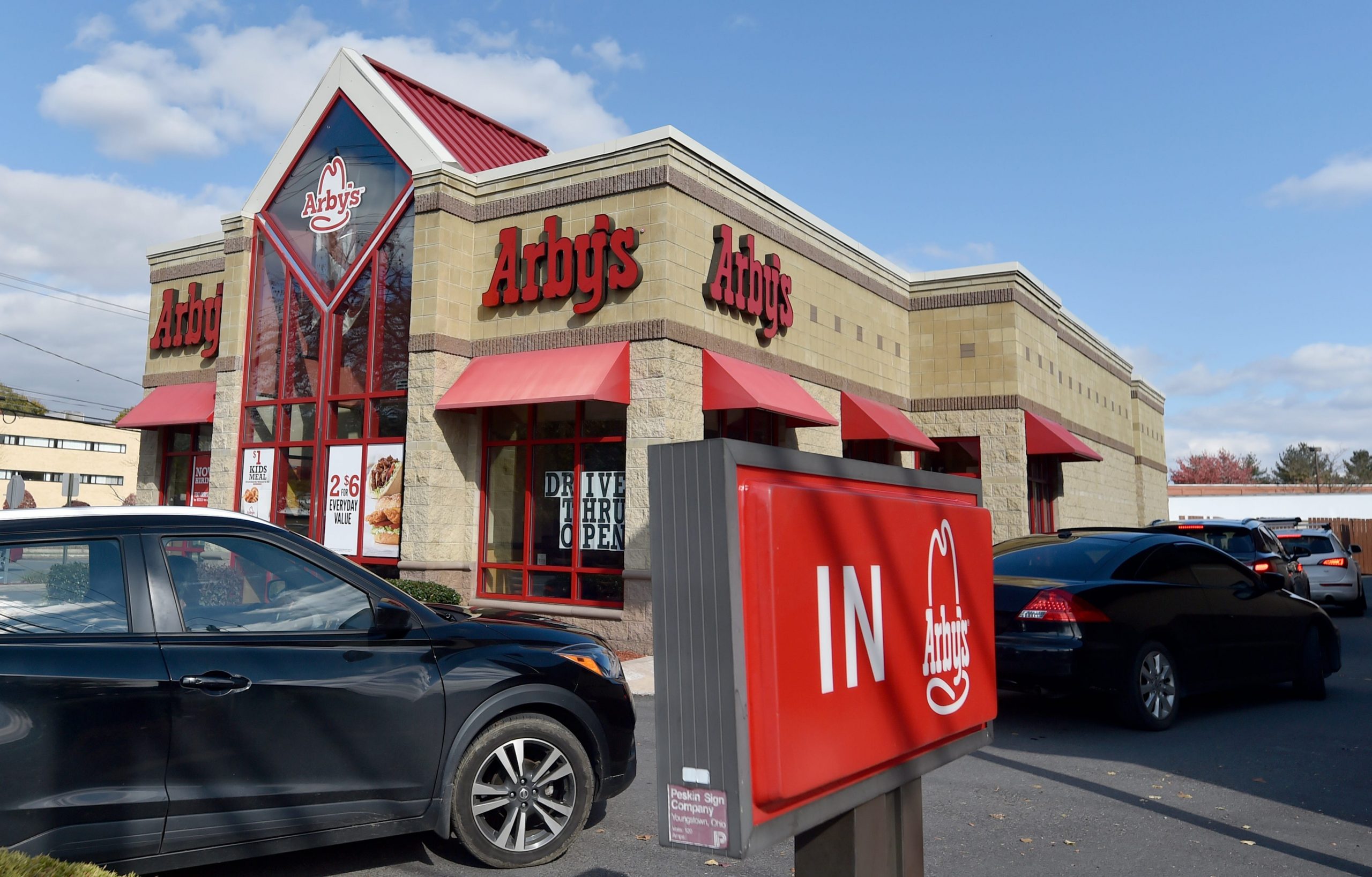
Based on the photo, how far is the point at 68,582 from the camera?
4336mm

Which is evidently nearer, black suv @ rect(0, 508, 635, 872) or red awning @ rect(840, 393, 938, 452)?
black suv @ rect(0, 508, 635, 872)

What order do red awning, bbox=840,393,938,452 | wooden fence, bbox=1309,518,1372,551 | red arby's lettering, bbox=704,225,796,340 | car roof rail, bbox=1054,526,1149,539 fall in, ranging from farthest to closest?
wooden fence, bbox=1309,518,1372,551 → red awning, bbox=840,393,938,452 → red arby's lettering, bbox=704,225,796,340 → car roof rail, bbox=1054,526,1149,539

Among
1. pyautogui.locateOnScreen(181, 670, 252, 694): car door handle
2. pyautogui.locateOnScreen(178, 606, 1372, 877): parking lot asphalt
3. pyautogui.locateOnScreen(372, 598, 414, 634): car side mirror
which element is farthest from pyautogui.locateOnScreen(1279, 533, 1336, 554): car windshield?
pyautogui.locateOnScreen(181, 670, 252, 694): car door handle

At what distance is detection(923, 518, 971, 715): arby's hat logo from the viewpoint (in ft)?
8.38

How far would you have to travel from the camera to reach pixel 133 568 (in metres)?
4.46

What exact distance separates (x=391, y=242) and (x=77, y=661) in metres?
12.7

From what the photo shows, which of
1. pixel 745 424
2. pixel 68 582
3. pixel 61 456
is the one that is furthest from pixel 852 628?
pixel 61 456

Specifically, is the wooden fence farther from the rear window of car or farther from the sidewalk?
the sidewalk

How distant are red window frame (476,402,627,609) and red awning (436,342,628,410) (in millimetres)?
615

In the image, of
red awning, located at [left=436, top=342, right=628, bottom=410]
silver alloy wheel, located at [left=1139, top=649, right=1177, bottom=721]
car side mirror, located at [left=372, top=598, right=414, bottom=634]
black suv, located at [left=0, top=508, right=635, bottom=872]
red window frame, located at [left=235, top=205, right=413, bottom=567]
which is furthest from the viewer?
red window frame, located at [left=235, top=205, right=413, bottom=567]

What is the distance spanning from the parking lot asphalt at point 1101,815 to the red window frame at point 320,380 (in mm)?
9425

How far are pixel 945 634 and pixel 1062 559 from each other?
666 centimetres

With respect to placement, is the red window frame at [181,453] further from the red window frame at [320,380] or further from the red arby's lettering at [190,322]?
the red window frame at [320,380]

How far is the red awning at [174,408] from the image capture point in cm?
1884
